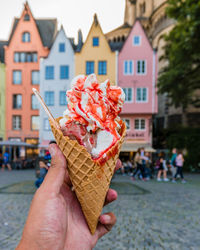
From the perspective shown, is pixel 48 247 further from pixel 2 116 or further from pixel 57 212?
pixel 2 116

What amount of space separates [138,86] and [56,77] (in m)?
9.92

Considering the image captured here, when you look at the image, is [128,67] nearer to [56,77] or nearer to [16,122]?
[56,77]

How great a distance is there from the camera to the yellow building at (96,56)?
2953cm

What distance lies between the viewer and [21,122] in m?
33.8

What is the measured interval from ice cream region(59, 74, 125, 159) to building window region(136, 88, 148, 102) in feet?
85.7

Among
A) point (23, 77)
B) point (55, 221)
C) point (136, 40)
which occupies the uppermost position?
point (136, 40)

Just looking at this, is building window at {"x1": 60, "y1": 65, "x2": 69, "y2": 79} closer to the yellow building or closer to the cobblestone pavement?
the yellow building

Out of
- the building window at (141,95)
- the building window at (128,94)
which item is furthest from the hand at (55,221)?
the building window at (141,95)

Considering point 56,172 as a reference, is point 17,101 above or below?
above

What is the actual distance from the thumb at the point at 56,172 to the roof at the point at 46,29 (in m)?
34.5

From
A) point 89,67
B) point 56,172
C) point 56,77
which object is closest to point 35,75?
point 56,77

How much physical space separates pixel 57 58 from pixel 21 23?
8269 millimetres

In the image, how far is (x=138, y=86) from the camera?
28672 millimetres

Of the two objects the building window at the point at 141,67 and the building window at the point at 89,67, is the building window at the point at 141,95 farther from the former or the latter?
the building window at the point at 89,67
